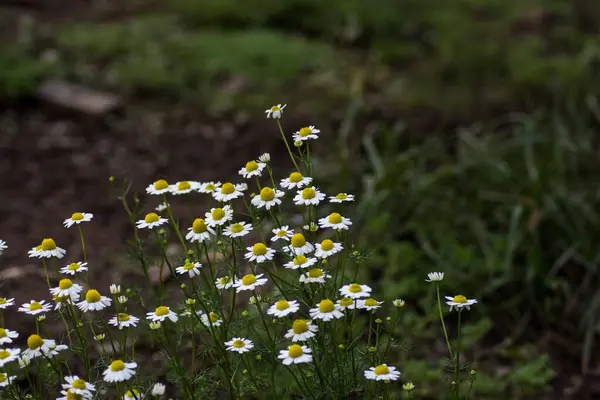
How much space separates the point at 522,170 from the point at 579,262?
594 millimetres

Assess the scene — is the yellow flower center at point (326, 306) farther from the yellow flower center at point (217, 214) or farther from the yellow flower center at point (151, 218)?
the yellow flower center at point (151, 218)

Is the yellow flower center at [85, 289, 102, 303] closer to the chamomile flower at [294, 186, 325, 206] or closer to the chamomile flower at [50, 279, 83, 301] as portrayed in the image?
the chamomile flower at [50, 279, 83, 301]

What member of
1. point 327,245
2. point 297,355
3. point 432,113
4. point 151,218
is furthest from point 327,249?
point 432,113

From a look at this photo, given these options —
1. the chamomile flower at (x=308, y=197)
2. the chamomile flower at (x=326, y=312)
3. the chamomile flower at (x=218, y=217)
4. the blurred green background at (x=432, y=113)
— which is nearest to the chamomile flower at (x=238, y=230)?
the chamomile flower at (x=218, y=217)

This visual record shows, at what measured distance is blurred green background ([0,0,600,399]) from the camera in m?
2.85

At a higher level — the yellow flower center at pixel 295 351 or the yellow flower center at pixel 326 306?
the yellow flower center at pixel 326 306

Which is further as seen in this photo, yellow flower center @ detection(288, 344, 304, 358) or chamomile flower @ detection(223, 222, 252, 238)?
chamomile flower @ detection(223, 222, 252, 238)

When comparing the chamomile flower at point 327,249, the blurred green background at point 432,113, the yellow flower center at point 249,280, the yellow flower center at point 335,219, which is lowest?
the blurred green background at point 432,113

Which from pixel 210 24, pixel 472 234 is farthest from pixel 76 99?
pixel 472 234

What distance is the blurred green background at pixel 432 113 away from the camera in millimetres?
2852

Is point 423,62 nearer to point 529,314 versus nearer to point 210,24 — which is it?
point 210,24

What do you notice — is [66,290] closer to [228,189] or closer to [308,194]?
[228,189]

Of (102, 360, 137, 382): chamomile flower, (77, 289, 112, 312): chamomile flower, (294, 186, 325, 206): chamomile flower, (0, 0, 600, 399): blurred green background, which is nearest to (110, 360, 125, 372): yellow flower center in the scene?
(102, 360, 137, 382): chamomile flower

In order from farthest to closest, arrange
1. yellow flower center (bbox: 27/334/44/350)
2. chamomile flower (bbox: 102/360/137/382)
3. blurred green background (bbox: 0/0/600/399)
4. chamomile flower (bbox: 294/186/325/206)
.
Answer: blurred green background (bbox: 0/0/600/399) < chamomile flower (bbox: 294/186/325/206) < yellow flower center (bbox: 27/334/44/350) < chamomile flower (bbox: 102/360/137/382)
